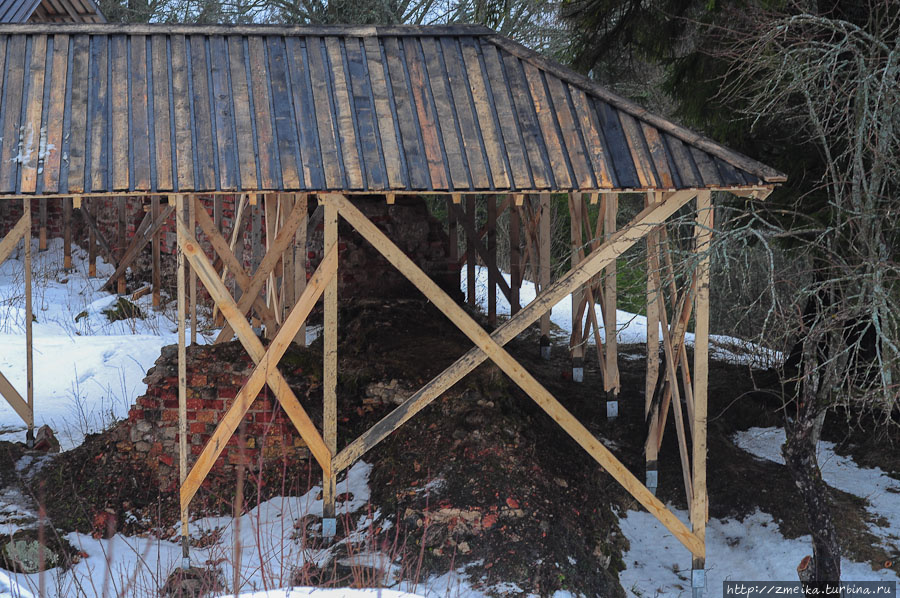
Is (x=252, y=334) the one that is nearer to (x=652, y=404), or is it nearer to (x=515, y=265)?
(x=652, y=404)

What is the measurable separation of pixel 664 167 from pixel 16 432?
7.51 metres

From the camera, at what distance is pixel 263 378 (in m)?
6.68

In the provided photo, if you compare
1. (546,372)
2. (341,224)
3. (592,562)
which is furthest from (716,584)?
(341,224)

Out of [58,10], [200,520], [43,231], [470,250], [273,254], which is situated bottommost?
[200,520]

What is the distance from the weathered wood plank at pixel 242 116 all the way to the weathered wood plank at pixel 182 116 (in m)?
0.32

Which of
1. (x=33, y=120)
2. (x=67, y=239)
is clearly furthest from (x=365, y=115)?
(x=67, y=239)

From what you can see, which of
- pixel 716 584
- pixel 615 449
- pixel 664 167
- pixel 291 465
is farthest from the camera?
pixel 615 449

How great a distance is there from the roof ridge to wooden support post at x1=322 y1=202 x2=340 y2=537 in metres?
2.12

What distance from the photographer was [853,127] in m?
7.02

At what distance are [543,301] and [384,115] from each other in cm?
184

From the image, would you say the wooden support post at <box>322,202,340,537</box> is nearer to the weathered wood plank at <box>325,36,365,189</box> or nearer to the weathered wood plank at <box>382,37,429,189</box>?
the weathered wood plank at <box>325,36,365,189</box>

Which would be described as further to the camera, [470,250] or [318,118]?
[470,250]

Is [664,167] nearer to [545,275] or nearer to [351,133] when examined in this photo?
[351,133]

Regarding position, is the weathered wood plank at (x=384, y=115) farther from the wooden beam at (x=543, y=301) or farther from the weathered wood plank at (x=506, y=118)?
the wooden beam at (x=543, y=301)
